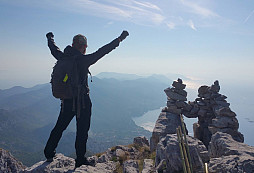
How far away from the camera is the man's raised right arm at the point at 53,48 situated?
7500 millimetres

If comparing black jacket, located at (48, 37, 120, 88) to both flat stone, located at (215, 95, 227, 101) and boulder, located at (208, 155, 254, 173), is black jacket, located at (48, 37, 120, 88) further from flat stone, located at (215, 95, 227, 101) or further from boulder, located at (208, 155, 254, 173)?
flat stone, located at (215, 95, 227, 101)

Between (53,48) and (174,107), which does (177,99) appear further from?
(53,48)

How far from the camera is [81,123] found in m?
7.01

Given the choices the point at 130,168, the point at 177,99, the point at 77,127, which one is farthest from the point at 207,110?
the point at 77,127

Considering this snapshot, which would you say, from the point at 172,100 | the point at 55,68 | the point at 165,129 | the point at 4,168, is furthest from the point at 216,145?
the point at 172,100

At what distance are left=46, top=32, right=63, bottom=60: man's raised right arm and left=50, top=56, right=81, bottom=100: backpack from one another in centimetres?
90

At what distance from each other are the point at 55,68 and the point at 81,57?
1.11 metres

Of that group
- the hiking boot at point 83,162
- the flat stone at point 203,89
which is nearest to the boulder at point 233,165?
the hiking boot at point 83,162

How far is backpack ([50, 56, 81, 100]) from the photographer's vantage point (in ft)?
21.8

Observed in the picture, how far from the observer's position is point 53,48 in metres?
7.67

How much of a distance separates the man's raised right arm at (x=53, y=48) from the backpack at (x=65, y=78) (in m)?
0.90

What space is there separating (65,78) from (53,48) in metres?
1.96

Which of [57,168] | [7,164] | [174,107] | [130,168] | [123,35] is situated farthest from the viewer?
[174,107]

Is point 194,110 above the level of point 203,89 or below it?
below
